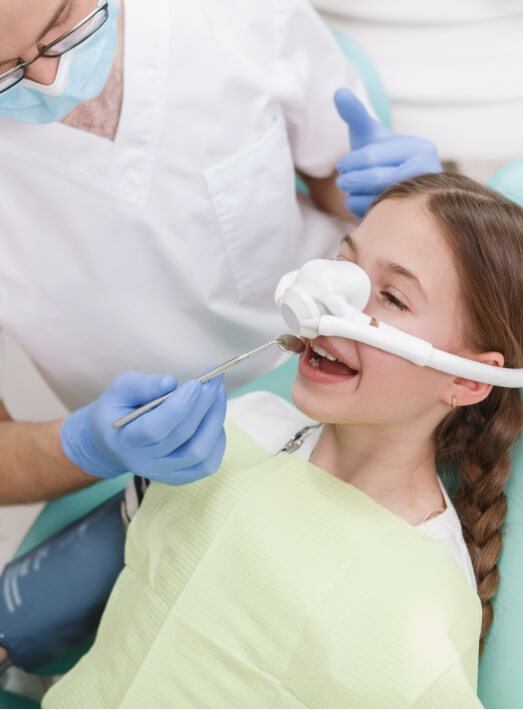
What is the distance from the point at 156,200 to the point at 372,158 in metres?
0.37

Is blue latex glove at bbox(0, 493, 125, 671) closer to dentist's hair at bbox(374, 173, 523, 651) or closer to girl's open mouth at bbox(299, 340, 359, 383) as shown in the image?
girl's open mouth at bbox(299, 340, 359, 383)

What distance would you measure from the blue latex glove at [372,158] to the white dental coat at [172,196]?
0.11 m

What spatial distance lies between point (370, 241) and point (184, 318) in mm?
455

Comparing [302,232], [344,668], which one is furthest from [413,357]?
[302,232]

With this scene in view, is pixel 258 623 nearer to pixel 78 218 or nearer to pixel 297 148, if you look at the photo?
pixel 78 218

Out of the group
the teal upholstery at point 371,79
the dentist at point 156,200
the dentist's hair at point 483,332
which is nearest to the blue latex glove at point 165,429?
the dentist at point 156,200

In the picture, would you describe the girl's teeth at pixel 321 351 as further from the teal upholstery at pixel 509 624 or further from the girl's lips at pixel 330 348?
the teal upholstery at pixel 509 624

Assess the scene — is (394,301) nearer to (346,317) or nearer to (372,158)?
(346,317)

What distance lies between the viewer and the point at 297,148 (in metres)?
1.59

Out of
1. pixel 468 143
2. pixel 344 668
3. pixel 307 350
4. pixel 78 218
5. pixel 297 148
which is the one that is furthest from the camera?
pixel 468 143

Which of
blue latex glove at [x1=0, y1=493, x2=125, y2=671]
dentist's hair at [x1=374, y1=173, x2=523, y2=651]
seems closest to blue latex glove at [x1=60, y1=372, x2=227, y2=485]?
blue latex glove at [x1=0, y1=493, x2=125, y2=671]

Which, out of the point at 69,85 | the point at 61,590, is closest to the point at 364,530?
the point at 61,590

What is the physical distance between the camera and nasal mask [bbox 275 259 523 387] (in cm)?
106

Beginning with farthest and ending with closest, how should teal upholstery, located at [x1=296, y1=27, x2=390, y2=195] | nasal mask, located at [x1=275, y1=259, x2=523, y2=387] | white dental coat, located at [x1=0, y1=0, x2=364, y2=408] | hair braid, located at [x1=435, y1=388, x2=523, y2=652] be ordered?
teal upholstery, located at [x1=296, y1=27, x2=390, y2=195]
white dental coat, located at [x1=0, y1=0, x2=364, y2=408]
hair braid, located at [x1=435, y1=388, x2=523, y2=652]
nasal mask, located at [x1=275, y1=259, x2=523, y2=387]
